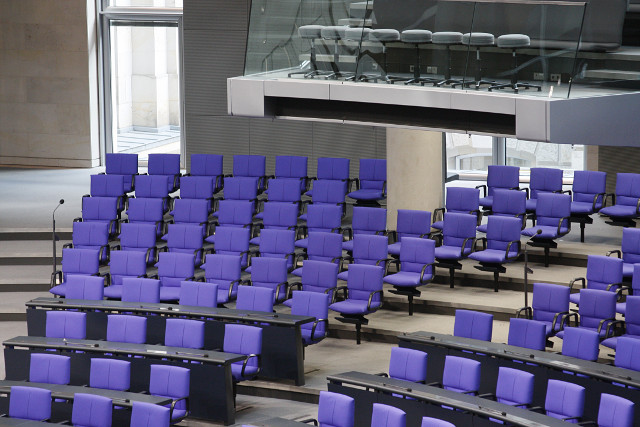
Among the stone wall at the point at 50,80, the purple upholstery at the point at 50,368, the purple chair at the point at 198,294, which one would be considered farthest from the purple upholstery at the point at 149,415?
the stone wall at the point at 50,80

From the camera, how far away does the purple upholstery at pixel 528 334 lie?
9148 millimetres

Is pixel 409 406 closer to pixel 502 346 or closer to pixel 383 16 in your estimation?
pixel 502 346

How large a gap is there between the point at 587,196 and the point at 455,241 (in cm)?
213

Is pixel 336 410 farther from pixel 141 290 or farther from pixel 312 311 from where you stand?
pixel 141 290

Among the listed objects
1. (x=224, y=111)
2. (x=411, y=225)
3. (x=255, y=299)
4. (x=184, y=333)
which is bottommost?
(x=184, y=333)

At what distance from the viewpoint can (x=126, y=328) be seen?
9.88m

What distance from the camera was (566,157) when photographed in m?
16.4

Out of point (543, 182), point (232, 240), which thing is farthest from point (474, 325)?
point (543, 182)

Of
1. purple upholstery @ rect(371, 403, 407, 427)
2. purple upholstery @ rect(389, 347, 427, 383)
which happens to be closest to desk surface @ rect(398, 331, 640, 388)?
purple upholstery @ rect(389, 347, 427, 383)

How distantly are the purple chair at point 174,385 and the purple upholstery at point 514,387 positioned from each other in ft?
8.61

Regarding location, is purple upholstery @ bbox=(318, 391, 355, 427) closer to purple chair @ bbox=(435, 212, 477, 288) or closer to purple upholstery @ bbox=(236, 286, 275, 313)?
purple upholstery @ bbox=(236, 286, 275, 313)

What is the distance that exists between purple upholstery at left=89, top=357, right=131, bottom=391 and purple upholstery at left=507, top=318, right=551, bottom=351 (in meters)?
3.47

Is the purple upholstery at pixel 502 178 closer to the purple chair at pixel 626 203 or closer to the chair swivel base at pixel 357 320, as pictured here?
the purple chair at pixel 626 203

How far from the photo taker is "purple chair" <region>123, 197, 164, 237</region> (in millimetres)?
13266
